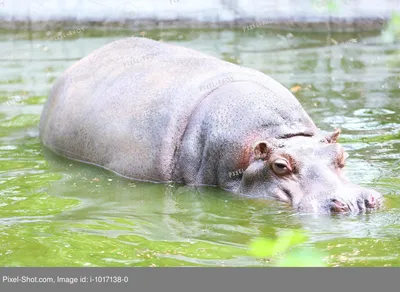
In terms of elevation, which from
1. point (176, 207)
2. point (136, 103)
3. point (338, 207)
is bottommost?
point (176, 207)

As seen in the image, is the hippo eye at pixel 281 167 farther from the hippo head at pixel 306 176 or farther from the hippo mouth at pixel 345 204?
the hippo mouth at pixel 345 204

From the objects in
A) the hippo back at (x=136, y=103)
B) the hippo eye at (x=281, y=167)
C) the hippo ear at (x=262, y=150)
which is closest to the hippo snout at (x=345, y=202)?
the hippo eye at (x=281, y=167)

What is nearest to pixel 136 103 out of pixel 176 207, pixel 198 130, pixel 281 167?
pixel 198 130

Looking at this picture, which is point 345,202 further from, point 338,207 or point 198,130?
point 198,130

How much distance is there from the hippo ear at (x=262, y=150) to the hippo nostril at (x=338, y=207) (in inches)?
29.0

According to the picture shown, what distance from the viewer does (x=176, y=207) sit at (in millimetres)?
6953

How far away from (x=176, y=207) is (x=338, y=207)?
129 cm

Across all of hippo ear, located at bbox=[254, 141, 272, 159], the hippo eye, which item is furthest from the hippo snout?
hippo ear, located at bbox=[254, 141, 272, 159]

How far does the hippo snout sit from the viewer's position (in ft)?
20.9

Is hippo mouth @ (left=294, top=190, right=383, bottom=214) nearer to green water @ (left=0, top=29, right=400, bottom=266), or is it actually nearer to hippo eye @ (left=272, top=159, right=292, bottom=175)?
green water @ (left=0, top=29, right=400, bottom=266)

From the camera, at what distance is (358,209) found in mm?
6395

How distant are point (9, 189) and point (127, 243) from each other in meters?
1.91
